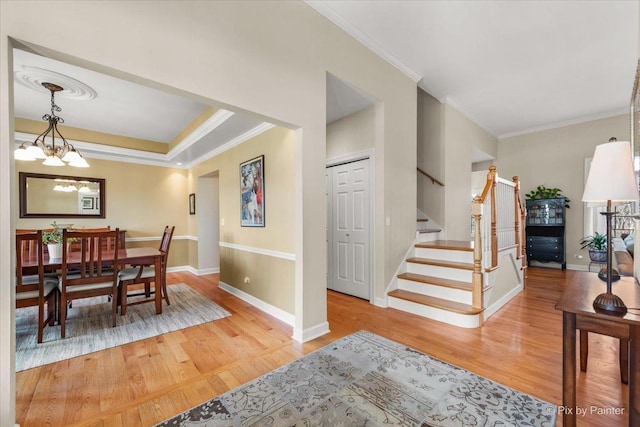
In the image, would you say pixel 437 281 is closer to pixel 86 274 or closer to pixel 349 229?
pixel 349 229

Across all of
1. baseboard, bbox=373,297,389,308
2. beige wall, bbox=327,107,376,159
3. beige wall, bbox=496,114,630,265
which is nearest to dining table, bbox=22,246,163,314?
baseboard, bbox=373,297,389,308

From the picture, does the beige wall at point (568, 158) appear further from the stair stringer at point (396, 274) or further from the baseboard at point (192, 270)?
the baseboard at point (192, 270)

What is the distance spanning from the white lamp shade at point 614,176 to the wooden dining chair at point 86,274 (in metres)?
3.96

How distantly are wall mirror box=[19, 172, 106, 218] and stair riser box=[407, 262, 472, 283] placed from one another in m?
5.89

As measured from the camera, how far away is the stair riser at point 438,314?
2.87 m

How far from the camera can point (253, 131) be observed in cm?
379

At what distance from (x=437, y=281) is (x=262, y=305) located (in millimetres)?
2340

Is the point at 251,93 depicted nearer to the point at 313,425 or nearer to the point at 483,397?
the point at 313,425

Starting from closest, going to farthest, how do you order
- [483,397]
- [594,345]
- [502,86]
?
1. [483,397]
2. [594,345]
3. [502,86]

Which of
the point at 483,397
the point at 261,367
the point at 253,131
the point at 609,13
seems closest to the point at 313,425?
the point at 261,367

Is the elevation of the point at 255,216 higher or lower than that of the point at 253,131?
lower

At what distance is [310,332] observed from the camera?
8.70 feet

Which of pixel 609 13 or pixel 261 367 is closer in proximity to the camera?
pixel 261 367

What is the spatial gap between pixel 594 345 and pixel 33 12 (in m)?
4.83
